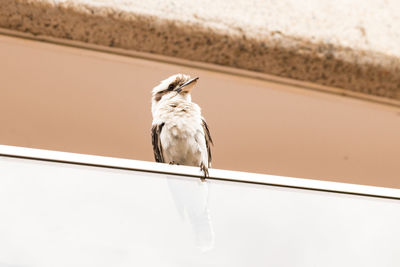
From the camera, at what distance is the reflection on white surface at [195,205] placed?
3.79ft

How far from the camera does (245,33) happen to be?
2039 mm

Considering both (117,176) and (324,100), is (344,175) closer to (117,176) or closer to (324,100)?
(324,100)

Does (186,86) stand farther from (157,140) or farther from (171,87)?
(157,140)

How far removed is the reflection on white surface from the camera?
1156mm

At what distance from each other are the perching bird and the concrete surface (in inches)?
12.9

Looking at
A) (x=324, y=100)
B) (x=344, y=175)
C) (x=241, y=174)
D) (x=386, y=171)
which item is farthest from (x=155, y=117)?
(x=386, y=171)

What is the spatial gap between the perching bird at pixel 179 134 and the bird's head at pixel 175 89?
0.07 feet

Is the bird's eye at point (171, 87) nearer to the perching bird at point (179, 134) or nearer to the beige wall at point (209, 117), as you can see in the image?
the perching bird at point (179, 134)

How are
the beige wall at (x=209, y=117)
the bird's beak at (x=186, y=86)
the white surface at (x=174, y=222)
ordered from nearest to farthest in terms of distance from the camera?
the white surface at (x=174, y=222) < the bird's beak at (x=186, y=86) < the beige wall at (x=209, y=117)

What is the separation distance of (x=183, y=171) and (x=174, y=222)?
0.38 ft

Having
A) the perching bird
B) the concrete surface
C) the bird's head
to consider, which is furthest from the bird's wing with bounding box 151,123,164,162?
the concrete surface

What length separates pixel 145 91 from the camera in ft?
7.50

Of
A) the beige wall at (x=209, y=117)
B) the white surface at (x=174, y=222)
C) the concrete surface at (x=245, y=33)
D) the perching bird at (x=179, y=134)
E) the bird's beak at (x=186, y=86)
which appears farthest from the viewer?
the beige wall at (x=209, y=117)

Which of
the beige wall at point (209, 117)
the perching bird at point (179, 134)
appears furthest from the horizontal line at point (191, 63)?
the perching bird at point (179, 134)
